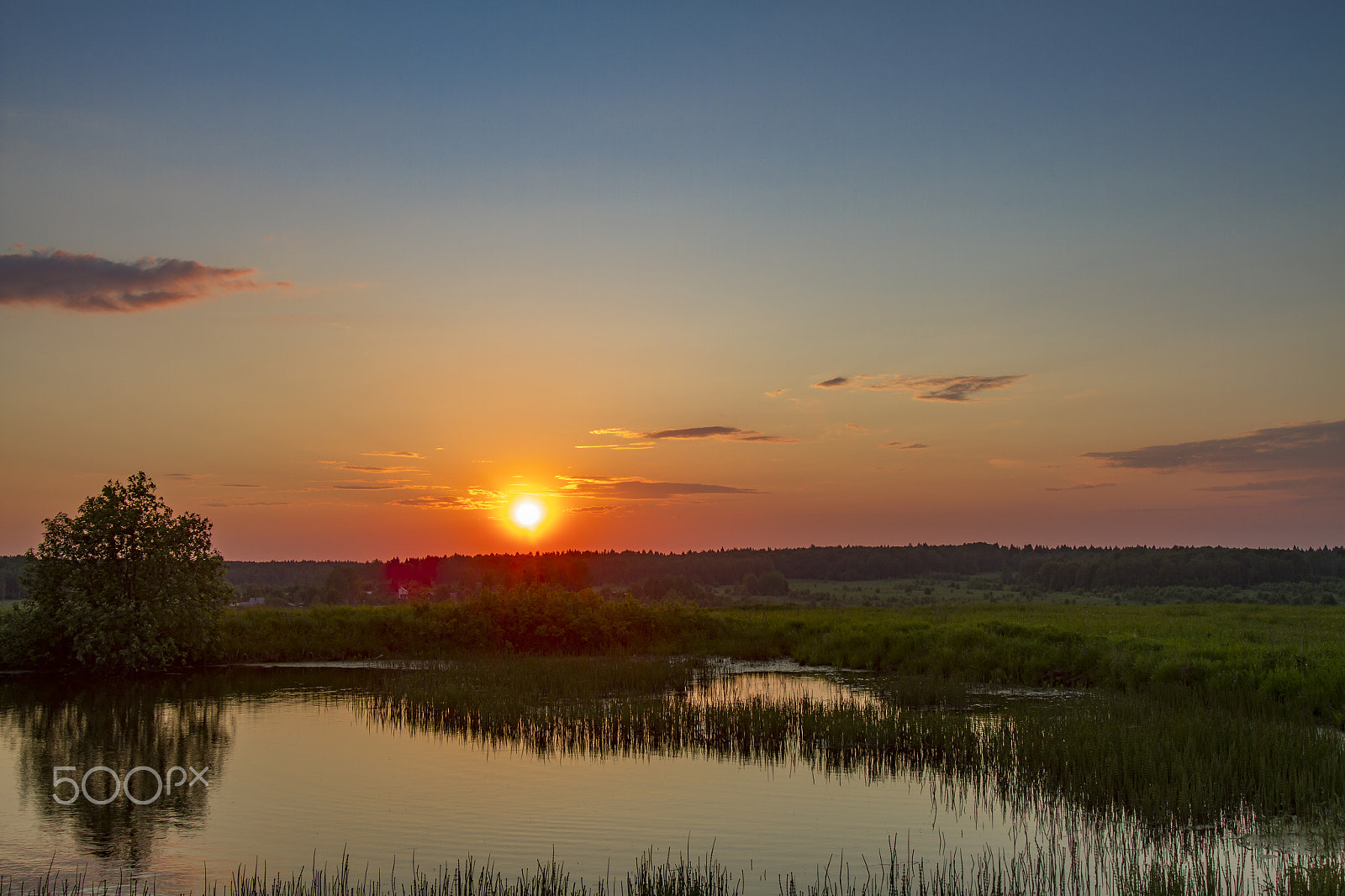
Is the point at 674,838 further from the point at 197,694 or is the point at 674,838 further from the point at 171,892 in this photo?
the point at 197,694

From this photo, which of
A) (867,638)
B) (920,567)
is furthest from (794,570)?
(867,638)

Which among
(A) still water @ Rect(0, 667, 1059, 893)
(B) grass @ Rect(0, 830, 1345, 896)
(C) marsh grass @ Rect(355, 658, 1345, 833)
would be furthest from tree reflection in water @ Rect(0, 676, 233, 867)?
(C) marsh grass @ Rect(355, 658, 1345, 833)

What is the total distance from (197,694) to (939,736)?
859 inches

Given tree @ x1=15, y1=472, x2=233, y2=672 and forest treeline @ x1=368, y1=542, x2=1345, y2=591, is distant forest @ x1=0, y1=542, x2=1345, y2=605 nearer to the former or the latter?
forest treeline @ x1=368, y1=542, x2=1345, y2=591

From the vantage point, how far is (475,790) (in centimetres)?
1622

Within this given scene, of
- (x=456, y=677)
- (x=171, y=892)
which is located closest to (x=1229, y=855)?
(x=171, y=892)

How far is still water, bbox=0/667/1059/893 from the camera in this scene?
12.4 m

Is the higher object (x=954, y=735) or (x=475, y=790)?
(x=954, y=735)

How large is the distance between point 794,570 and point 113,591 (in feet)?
435

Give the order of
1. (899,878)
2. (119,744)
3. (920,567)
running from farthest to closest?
(920,567) < (119,744) < (899,878)

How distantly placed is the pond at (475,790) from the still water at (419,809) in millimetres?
Answer: 50

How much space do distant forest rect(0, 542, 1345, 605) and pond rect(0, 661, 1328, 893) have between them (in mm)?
48938

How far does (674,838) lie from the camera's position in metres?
13.2

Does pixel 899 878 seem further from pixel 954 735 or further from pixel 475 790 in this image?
pixel 475 790
